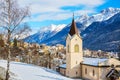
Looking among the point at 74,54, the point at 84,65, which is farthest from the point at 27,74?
the point at 74,54

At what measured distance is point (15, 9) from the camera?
30938 mm

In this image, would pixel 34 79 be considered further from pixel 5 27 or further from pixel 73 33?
pixel 73 33

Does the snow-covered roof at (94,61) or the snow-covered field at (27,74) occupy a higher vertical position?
the snow-covered roof at (94,61)

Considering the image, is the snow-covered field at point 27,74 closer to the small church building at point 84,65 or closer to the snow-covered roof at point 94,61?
the small church building at point 84,65

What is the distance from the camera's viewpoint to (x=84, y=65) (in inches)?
2643

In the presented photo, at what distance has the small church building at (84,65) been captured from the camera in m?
60.9

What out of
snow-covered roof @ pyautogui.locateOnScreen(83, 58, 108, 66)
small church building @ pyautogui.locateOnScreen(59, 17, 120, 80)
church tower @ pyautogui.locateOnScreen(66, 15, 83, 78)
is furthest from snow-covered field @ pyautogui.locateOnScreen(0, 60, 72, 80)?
church tower @ pyautogui.locateOnScreen(66, 15, 83, 78)

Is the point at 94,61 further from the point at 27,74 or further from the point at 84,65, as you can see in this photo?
the point at 27,74

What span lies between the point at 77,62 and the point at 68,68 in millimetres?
2585

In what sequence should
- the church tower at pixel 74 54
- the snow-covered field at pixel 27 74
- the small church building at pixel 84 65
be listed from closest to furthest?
1. the snow-covered field at pixel 27 74
2. the small church building at pixel 84 65
3. the church tower at pixel 74 54

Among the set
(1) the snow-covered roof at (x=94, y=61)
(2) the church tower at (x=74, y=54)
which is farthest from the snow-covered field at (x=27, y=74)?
(2) the church tower at (x=74, y=54)

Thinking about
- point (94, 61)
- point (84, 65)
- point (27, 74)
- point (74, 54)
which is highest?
point (74, 54)

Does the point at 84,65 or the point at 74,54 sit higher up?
the point at 74,54

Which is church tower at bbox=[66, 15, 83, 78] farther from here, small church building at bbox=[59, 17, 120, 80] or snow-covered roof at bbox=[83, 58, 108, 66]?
snow-covered roof at bbox=[83, 58, 108, 66]
